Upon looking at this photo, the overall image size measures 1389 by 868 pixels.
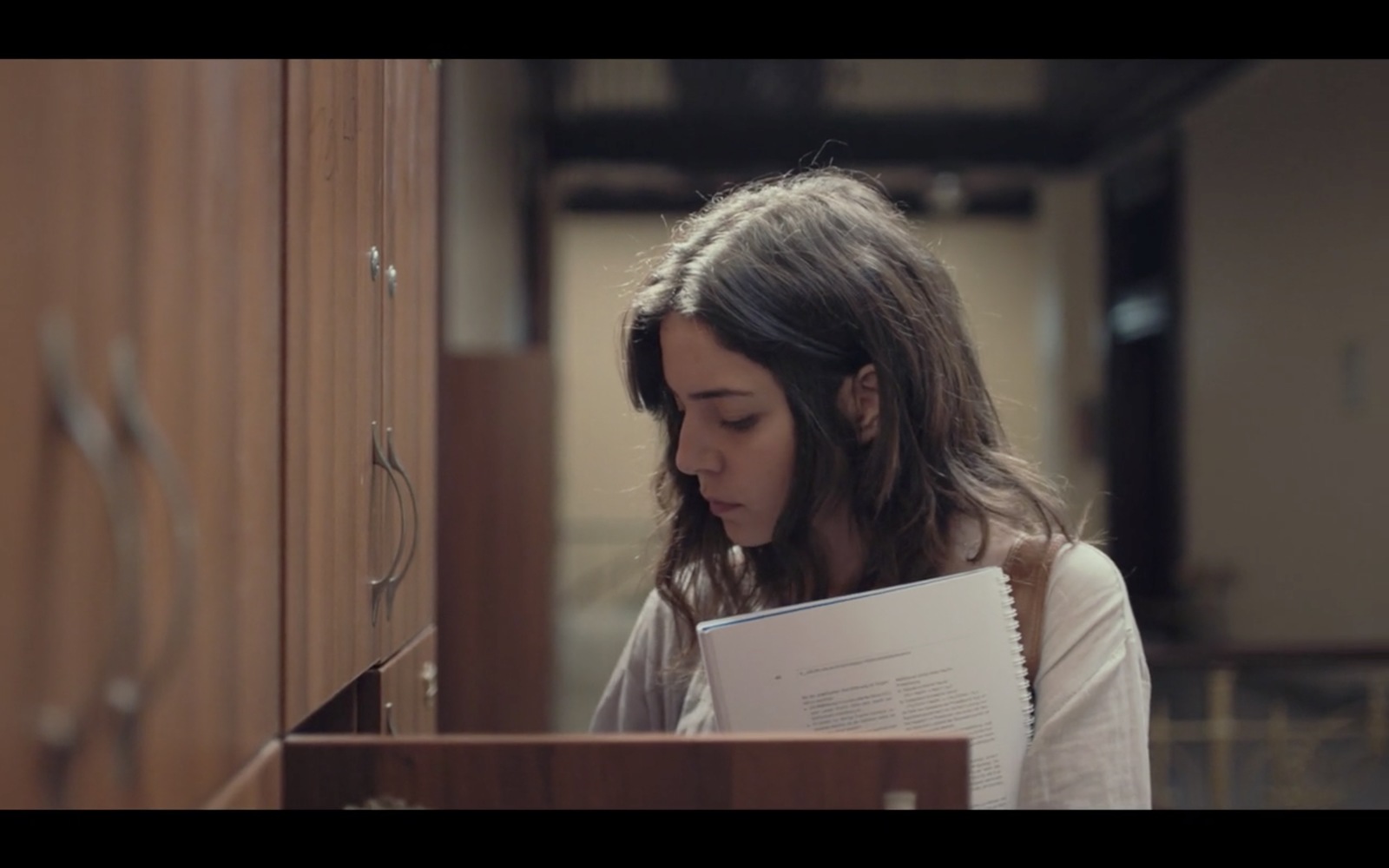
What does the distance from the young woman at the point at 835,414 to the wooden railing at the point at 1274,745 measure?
193 cm

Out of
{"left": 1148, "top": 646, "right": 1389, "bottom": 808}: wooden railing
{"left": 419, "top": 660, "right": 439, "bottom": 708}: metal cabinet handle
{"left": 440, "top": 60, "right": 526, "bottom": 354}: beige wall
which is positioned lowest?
{"left": 1148, "top": 646, "right": 1389, "bottom": 808}: wooden railing

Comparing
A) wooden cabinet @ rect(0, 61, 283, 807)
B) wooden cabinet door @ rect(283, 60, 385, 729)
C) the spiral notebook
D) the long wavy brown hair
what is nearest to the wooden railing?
the long wavy brown hair

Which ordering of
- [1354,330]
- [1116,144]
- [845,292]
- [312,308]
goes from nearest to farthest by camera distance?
[312,308], [845,292], [1354,330], [1116,144]

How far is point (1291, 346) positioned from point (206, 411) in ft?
19.0

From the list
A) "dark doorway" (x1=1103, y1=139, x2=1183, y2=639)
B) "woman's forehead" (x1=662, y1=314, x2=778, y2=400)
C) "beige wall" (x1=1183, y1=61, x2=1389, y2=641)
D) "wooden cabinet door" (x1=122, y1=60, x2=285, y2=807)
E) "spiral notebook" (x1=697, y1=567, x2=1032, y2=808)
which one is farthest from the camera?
"dark doorway" (x1=1103, y1=139, x2=1183, y2=639)

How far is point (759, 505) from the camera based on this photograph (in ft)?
4.83

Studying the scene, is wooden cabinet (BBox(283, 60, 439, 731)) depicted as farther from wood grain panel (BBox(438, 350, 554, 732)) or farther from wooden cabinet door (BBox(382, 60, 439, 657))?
wood grain panel (BBox(438, 350, 554, 732))

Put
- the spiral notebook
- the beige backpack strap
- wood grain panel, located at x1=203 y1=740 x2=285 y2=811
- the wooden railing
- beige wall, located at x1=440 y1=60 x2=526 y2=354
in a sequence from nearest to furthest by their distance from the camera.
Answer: wood grain panel, located at x1=203 y1=740 x2=285 y2=811, the spiral notebook, the beige backpack strap, the wooden railing, beige wall, located at x1=440 y1=60 x2=526 y2=354

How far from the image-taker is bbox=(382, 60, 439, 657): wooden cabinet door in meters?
1.36

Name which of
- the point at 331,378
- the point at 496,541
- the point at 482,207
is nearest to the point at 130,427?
the point at 331,378
